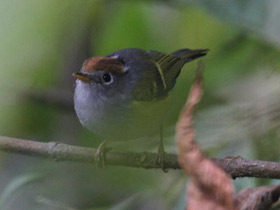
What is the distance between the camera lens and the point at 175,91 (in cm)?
309

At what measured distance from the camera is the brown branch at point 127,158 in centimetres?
147

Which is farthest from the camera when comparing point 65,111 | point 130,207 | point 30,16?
point 65,111

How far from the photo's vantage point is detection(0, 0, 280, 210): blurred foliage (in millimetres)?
2137

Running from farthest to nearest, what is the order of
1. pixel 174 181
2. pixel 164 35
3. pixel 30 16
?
pixel 164 35 < pixel 174 181 < pixel 30 16

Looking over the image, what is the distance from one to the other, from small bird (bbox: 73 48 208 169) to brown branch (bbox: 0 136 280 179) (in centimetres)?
49

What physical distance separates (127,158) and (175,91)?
109cm

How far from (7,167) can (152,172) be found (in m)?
0.71

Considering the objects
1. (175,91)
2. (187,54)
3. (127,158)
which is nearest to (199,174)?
(127,158)

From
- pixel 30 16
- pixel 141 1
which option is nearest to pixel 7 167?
pixel 141 1

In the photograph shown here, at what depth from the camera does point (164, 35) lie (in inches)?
126

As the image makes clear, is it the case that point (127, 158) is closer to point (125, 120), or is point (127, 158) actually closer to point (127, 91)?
point (125, 120)

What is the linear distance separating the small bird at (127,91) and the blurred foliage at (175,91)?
3.8 inches

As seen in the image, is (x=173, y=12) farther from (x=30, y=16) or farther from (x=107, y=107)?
(x=30, y=16)

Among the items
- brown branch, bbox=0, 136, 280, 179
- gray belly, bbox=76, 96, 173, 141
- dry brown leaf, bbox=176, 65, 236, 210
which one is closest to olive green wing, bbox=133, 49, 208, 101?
gray belly, bbox=76, 96, 173, 141
